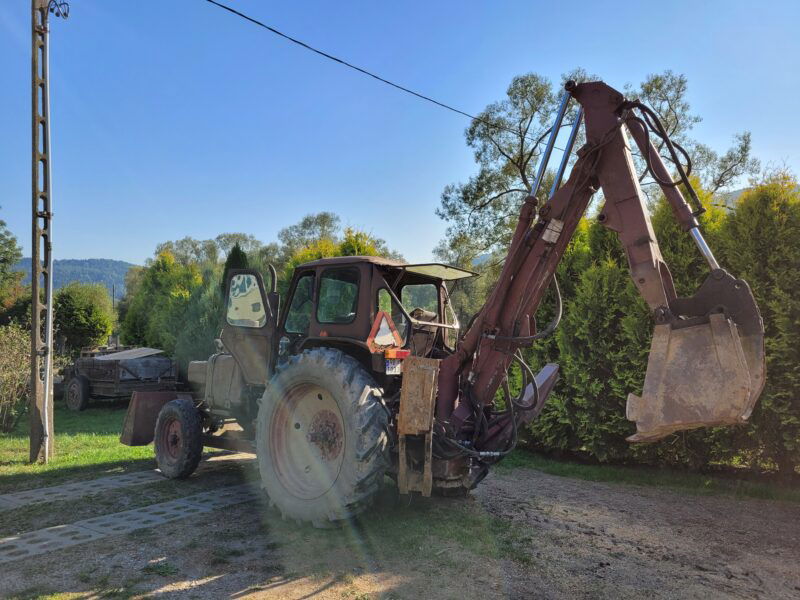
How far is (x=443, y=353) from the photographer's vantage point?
556cm

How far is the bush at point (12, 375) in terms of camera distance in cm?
856

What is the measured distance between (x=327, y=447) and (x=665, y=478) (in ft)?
14.2

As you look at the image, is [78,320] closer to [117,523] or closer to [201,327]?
[201,327]

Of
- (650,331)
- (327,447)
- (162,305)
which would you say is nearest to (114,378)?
(162,305)

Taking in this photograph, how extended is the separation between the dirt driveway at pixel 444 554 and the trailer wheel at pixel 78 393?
8.08 metres

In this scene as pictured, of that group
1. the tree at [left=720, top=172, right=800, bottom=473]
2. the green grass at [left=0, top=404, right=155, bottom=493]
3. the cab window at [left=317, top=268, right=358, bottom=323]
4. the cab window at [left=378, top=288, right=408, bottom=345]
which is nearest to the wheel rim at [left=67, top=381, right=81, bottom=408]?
the green grass at [left=0, top=404, right=155, bottom=493]

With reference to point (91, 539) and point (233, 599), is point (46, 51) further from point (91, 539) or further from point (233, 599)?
point (233, 599)

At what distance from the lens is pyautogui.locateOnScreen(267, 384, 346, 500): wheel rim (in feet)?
15.4

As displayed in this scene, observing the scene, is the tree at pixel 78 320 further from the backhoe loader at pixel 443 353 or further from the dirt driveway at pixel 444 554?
the dirt driveway at pixel 444 554

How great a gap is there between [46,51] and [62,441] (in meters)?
5.42

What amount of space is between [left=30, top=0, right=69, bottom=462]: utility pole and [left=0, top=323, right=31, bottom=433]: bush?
222cm

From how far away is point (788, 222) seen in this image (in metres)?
6.18

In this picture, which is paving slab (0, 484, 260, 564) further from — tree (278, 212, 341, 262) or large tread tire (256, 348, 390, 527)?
tree (278, 212, 341, 262)

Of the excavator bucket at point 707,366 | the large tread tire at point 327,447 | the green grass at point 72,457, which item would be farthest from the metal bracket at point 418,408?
the green grass at point 72,457
